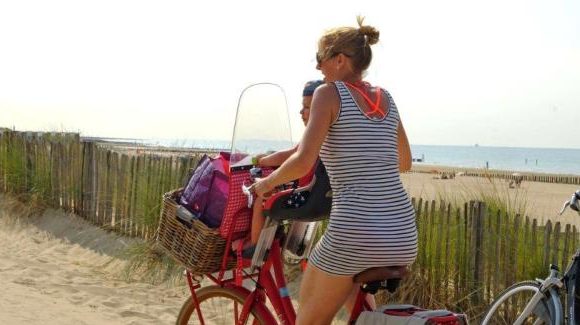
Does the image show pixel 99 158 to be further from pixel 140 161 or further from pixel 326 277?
pixel 326 277

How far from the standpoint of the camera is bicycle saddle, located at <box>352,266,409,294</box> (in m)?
2.92

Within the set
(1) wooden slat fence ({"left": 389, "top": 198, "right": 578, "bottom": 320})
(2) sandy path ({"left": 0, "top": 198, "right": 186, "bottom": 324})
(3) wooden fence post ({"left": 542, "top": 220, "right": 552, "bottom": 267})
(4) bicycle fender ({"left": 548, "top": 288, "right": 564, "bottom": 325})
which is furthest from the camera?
(2) sandy path ({"left": 0, "top": 198, "right": 186, "bottom": 324})

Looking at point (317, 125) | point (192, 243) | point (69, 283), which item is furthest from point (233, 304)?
point (69, 283)

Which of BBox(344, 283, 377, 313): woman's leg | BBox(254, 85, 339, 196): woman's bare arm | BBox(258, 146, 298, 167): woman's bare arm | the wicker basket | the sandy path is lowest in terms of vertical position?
the sandy path

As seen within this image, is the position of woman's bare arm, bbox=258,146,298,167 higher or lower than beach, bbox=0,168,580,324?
higher

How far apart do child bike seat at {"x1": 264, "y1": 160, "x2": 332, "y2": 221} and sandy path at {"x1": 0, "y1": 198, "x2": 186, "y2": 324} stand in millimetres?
3088

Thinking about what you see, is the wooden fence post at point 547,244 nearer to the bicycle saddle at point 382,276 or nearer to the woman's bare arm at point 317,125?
the bicycle saddle at point 382,276

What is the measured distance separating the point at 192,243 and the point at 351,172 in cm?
98

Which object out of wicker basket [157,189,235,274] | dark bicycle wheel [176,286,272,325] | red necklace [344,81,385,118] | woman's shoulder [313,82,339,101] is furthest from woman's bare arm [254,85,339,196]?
dark bicycle wheel [176,286,272,325]

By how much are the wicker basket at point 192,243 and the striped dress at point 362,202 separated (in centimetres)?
69

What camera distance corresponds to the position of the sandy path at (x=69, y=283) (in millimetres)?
6129

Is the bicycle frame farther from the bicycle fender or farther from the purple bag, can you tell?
the bicycle fender

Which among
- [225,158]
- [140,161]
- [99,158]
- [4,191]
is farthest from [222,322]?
[4,191]

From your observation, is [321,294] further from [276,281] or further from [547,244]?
[547,244]
